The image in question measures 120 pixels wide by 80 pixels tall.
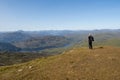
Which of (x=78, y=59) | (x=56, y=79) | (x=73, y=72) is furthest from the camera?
(x=78, y=59)

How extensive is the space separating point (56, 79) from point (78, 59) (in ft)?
31.4

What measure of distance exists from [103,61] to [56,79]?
9960 millimetres

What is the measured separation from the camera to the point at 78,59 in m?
36.0

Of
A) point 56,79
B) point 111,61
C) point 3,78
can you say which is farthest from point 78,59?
point 3,78

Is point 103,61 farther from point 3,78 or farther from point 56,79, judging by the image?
point 3,78

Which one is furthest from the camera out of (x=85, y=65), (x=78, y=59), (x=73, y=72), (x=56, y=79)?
(x=78, y=59)

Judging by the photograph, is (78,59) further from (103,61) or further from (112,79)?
(112,79)

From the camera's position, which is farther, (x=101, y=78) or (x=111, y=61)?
(x=111, y=61)

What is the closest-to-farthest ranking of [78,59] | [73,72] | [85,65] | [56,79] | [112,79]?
[112,79] → [56,79] → [73,72] → [85,65] → [78,59]

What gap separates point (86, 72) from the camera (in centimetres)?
2881

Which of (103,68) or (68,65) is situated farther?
(68,65)

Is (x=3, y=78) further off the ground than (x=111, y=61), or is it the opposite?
(x=111, y=61)

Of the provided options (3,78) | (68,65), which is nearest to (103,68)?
(68,65)

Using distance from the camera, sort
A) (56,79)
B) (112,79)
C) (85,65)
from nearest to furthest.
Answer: (112,79)
(56,79)
(85,65)
